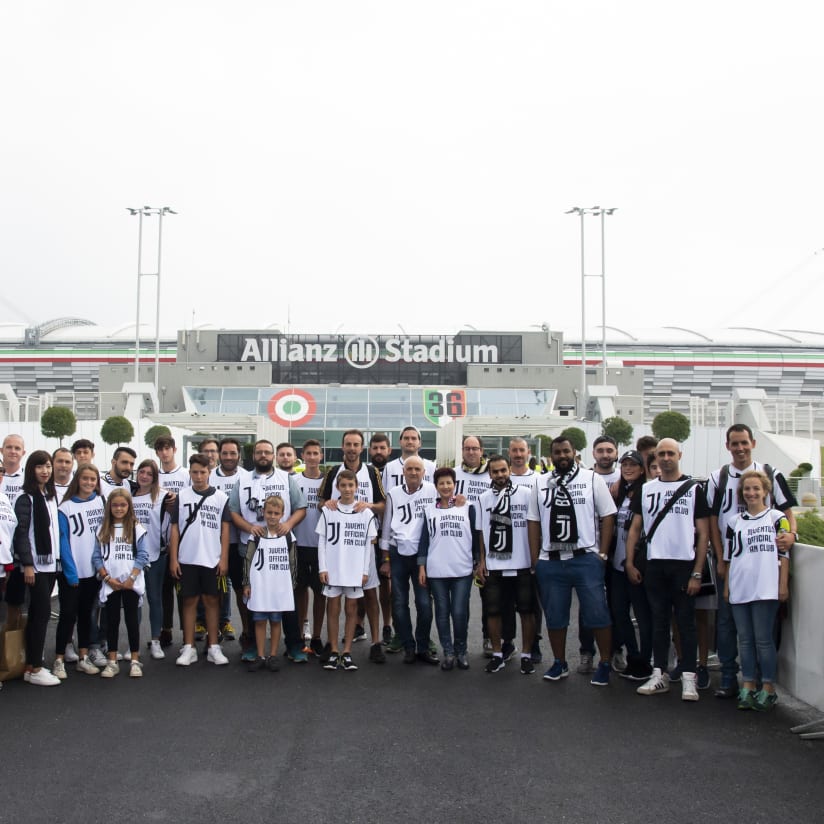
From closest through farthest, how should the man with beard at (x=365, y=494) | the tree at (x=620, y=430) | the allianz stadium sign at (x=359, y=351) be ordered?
the man with beard at (x=365, y=494) → the tree at (x=620, y=430) → the allianz stadium sign at (x=359, y=351)

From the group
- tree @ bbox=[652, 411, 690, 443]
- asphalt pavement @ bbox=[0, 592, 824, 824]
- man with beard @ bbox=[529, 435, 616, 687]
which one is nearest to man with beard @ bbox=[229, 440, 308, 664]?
asphalt pavement @ bbox=[0, 592, 824, 824]

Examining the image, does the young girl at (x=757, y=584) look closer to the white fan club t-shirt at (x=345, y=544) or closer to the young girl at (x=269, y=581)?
the white fan club t-shirt at (x=345, y=544)

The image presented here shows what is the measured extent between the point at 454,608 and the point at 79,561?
9.94ft

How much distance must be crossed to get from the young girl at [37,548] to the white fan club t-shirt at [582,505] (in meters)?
3.78

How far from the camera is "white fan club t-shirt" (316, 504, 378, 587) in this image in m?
6.77

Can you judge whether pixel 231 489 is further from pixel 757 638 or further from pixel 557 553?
pixel 757 638

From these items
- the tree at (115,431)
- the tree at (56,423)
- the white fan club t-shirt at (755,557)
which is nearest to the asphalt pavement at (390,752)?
the white fan club t-shirt at (755,557)

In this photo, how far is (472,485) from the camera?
7.38m

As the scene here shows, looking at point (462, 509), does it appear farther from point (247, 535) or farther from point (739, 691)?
point (739, 691)

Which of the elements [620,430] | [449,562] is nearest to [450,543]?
[449,562]

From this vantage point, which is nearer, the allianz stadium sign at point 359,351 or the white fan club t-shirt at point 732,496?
the white fan club t-shirt at point 732,496

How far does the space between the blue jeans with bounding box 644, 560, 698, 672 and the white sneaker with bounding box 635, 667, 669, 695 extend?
0.19 ft

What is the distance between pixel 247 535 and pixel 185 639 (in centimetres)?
100

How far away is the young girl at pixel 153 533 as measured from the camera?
7.02m
